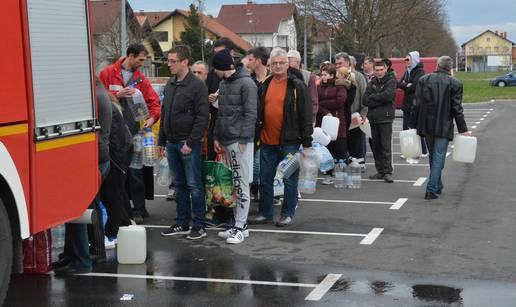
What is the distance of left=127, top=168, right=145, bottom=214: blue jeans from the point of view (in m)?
9.75

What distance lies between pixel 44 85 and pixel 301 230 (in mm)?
4545

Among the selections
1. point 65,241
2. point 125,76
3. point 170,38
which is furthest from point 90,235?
point 170,38

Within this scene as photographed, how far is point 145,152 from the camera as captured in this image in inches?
377

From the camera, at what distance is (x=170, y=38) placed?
89.5 metres

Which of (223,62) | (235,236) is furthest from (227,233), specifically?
(223,62)

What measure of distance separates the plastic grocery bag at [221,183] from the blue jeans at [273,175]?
0.53m

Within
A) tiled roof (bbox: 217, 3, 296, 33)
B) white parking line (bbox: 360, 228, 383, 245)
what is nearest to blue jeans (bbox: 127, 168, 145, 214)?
white parking line (bbox: 360, 228, 383, 245)

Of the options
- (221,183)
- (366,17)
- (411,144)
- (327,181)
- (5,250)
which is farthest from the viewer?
(366,17)

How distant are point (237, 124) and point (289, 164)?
3.02 ft

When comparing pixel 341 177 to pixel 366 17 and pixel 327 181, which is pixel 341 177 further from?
pixel 366 17

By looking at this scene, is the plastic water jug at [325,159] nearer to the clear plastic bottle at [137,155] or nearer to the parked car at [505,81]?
the clear plastic bottle at [137,155]

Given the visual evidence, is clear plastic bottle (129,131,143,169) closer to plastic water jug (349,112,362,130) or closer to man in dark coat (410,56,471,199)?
man in dark coat (410,56,471,199)

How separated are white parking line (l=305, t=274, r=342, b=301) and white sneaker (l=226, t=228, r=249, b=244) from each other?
162cm

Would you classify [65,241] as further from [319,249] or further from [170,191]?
[170,191]
